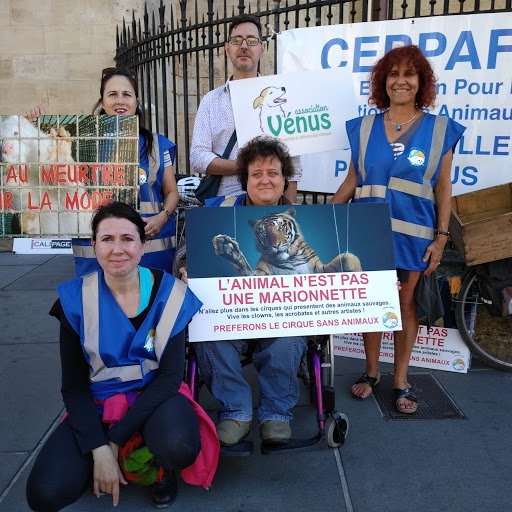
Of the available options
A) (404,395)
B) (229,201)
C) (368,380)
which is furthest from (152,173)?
(404,395)

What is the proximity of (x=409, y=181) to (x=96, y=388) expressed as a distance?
185cm

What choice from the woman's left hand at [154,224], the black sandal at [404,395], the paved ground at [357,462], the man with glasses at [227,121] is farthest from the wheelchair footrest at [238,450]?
the man with glasses at [227,121]

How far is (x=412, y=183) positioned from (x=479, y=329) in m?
1.49

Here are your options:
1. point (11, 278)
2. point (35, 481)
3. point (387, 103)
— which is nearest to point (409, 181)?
point (387, 103)

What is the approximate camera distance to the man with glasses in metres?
3.18

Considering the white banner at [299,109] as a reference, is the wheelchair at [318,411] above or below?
below

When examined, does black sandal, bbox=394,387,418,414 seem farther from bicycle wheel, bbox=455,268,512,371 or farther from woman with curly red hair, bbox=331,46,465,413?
bicycle wheel, bbox=455,268,512,371

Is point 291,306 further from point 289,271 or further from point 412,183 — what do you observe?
point 412,183

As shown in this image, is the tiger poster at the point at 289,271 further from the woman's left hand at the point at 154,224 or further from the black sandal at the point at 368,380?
the black sandal at the point at 368,380

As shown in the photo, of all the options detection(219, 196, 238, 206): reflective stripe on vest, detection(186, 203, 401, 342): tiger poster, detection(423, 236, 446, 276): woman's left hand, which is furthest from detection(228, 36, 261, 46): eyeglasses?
detection(423, 236, 446, 276): woman's left hand

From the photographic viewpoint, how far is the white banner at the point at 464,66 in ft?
12.6

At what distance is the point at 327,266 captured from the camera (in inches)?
96.9

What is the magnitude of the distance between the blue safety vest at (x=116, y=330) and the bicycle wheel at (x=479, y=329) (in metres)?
2.06

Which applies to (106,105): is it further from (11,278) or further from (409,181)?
(11,278)
